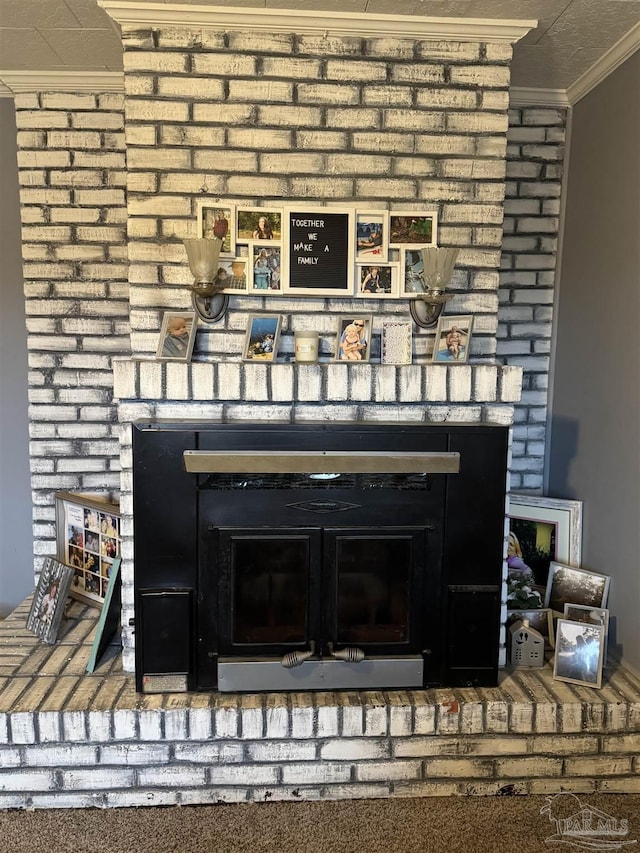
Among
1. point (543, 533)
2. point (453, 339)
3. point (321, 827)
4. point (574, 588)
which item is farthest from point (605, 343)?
point (321, 827)

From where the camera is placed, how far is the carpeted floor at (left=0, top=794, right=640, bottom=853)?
1.71 m

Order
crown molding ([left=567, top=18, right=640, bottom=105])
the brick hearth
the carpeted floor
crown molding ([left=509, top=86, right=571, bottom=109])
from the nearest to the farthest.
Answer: the carpeted floor → the brick hearth → crown molding ([left=567, top=18, right=640, bottom=105]) → crown molding ([left=509, top=86, right=571, bottom=109])

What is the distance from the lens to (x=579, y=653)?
2.03 m

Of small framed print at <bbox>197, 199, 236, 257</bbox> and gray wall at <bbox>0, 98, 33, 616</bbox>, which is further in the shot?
gray wall at <bbox>0, 98, 33, 616</bbox>

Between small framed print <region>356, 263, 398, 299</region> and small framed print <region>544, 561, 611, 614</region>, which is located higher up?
small framed print <region>356, 263, 398, 299</region>

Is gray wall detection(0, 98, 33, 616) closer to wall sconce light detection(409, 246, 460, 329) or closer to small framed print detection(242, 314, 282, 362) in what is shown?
small framed print detection(242, 314, 282, 362)

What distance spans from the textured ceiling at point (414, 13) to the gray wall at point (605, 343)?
0.18 m

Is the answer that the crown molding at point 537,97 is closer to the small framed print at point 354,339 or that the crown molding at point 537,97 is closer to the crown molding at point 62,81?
the small framed print at point 354,339

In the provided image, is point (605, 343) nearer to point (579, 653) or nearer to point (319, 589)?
point (579, 653)

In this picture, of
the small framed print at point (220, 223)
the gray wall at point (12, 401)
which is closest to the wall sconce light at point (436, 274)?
the small framed print at point (220, 223)

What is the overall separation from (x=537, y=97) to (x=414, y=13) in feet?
2.95

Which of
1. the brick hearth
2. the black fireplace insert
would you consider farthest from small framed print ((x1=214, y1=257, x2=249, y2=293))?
the brick hearth

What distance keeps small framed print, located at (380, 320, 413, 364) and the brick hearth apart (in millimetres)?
1098

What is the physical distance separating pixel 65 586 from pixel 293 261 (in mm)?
1469
